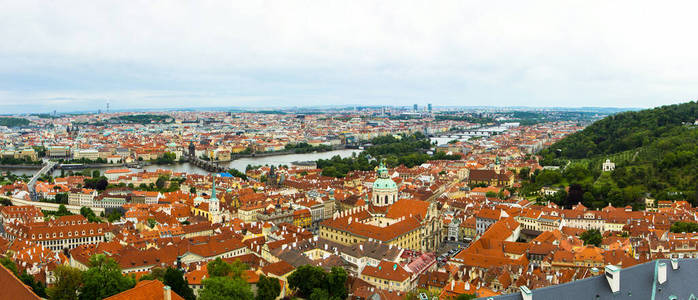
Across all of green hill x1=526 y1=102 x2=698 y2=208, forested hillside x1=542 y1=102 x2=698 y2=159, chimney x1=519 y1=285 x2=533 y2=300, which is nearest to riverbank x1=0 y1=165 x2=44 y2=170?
green hill x1=526 y1=102 x2=698 y2=208

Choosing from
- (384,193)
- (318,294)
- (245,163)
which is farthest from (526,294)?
(245,163)

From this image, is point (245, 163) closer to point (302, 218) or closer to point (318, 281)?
point (302, 218)

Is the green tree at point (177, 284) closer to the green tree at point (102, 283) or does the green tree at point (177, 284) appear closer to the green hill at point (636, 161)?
the green tree at point (102, 283)

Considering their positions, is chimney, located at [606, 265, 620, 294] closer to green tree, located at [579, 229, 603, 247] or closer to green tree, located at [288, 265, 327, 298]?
green tree, located at [288, 265, 327, 298]

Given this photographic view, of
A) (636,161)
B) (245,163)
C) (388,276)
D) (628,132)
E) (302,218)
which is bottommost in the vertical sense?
(245,163)

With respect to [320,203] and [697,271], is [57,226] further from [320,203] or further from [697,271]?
[697,271]
